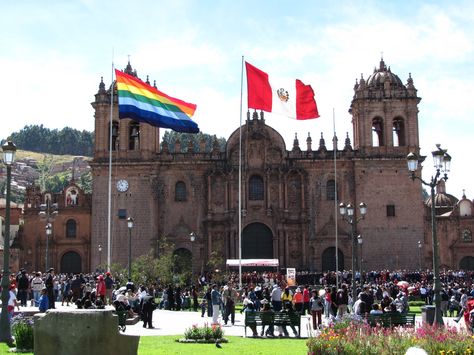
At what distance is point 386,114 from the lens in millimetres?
56406

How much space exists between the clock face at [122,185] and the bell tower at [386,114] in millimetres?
18683

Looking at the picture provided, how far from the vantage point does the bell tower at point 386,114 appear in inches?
2206

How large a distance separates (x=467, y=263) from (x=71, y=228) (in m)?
34.2

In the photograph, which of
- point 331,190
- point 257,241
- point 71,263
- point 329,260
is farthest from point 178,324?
point 71,263

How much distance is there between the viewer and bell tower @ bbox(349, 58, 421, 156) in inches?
2206

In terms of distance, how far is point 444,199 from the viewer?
7100 cm

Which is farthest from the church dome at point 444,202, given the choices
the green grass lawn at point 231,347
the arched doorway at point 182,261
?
the green grass lawn at point 231,347

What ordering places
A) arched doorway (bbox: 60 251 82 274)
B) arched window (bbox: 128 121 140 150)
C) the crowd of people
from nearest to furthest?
the crowd of people
arched window (bbox: 128 121 140 150)
arched doorway (bbox: 60 251 82 274)

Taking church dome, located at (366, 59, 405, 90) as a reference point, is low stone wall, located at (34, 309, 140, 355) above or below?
below

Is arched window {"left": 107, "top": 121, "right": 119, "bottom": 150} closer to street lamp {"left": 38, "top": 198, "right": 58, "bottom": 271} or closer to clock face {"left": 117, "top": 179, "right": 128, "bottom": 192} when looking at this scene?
clock face {"left": 117, "top": 179, "right": 128, "bottom": 192}

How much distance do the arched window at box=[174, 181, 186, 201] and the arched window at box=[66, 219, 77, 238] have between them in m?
8.92

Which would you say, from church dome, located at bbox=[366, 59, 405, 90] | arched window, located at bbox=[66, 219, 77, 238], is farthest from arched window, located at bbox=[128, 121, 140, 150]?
church dome, located at bbox=[366, 59, 405, 90]

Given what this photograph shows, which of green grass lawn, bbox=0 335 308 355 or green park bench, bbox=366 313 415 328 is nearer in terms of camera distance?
green grass lawn, bbox=0 335 308 355

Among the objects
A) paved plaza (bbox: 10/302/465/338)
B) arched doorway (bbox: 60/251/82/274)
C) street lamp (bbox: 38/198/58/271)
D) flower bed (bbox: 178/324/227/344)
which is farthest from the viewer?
arched doorway (bbox: 60/251/82/274)
